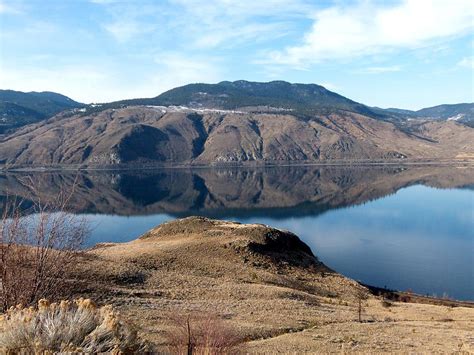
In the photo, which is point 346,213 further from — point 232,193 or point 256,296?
point 256,296

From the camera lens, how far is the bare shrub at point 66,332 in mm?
8297

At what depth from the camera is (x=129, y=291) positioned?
29094mm

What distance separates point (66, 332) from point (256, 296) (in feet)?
77.7

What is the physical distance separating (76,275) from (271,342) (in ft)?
51.4

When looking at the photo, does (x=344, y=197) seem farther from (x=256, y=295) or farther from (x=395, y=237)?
(x=256, y=295)

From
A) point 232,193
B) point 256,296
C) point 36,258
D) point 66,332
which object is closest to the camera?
point 66,332

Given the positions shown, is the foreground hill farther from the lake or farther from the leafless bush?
the lake

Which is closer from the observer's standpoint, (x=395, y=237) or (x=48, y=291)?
(x=48, y=291)

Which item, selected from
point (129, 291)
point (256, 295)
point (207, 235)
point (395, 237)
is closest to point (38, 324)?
point (129, 291)

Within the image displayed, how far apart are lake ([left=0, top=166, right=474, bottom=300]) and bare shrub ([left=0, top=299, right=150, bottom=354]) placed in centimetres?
1067

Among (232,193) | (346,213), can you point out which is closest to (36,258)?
(346,213)

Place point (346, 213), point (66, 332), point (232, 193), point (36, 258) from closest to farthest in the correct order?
1. point (66, 332)
2. point (36, 258)
3. point (346, 213)
4. point (232, 193)

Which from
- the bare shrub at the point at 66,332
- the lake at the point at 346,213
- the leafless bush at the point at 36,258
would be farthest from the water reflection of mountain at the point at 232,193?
the bare shrub at the point at 66,332

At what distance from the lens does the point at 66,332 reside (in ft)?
28.7
